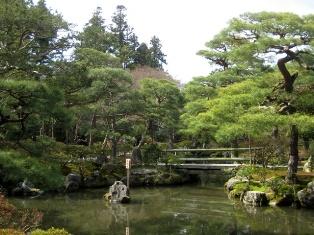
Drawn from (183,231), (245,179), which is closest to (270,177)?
(245,179)

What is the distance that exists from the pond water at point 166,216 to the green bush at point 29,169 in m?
2.47

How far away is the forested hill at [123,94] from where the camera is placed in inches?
452

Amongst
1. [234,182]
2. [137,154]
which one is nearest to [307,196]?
[234,182]

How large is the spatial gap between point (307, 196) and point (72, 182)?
11291 mm

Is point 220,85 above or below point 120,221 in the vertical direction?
above

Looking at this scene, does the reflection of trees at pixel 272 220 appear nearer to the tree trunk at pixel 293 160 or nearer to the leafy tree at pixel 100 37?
the tree trunk at pixel 293 160

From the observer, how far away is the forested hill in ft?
37.6

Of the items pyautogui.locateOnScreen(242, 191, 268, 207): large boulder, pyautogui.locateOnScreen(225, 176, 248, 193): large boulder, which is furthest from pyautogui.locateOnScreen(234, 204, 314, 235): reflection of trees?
pyautogui.locateOnScreen(225, 176, 248, 193): large boulder

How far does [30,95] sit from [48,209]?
6.96 metres

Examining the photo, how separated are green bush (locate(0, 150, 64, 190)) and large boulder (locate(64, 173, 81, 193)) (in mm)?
10920

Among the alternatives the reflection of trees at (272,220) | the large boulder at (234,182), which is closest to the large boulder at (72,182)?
the large boulder at (234,182)

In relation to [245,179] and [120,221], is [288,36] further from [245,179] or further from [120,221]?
[120,221]

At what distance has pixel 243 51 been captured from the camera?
1734 cm

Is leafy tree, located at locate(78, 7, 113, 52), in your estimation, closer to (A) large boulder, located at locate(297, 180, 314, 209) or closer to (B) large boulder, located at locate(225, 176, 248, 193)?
(B) large boulder, located at locate(225, 176, 248, 193)
